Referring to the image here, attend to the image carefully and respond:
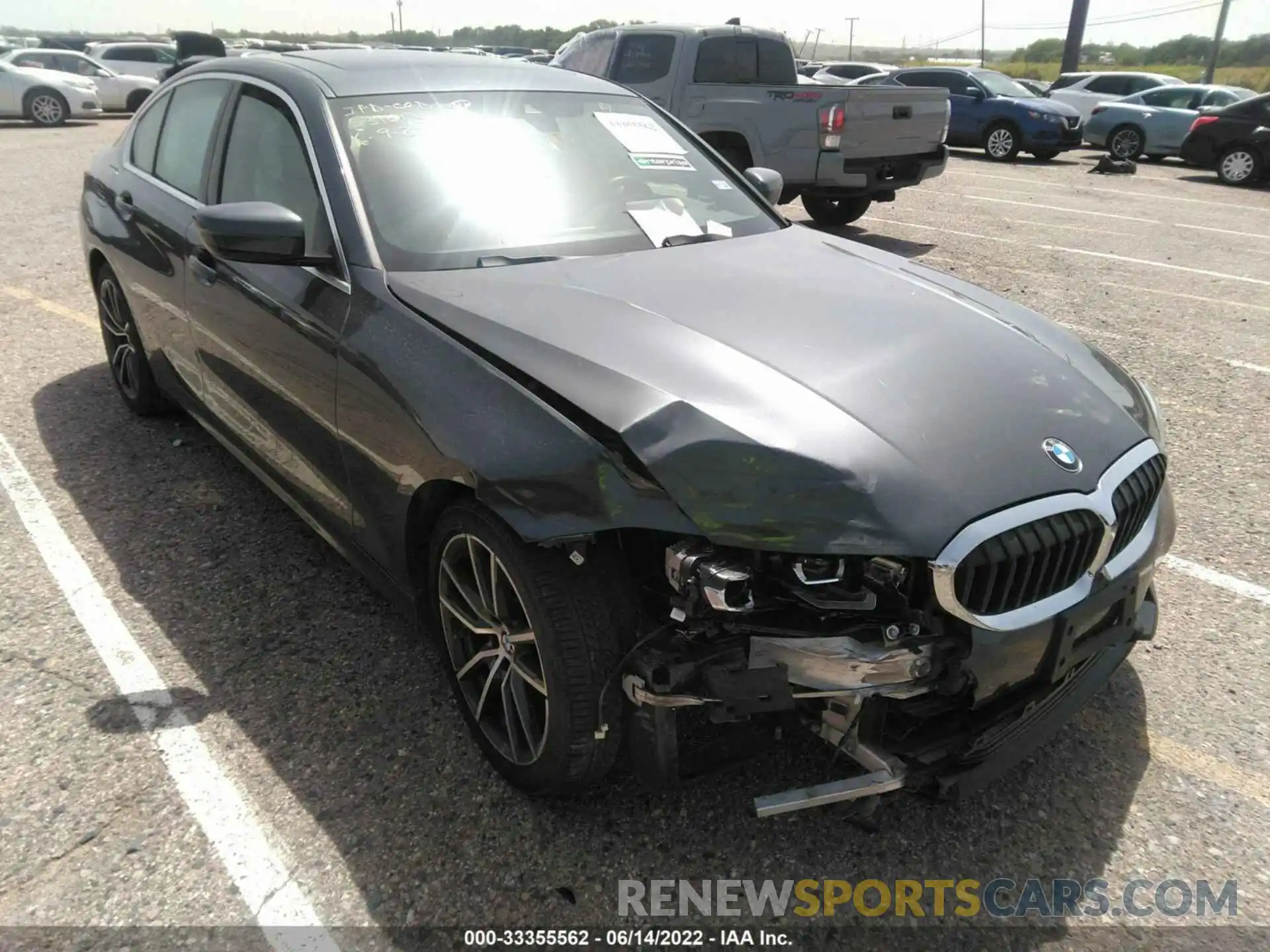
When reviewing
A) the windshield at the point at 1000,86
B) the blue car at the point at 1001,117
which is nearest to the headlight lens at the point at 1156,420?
the blue car at the point at 1001,117

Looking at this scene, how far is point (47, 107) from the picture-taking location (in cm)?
1969

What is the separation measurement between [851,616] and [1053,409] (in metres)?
0.82

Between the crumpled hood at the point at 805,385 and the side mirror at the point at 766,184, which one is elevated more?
the side mirror at the point at 766,184

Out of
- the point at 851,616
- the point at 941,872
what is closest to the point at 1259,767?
the point at 941,872

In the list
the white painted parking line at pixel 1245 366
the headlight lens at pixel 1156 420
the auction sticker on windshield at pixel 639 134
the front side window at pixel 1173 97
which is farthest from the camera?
the front side window at pixel 1173 97

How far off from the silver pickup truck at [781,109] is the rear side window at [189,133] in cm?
484

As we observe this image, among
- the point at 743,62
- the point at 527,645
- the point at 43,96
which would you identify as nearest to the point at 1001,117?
the point at 743,62

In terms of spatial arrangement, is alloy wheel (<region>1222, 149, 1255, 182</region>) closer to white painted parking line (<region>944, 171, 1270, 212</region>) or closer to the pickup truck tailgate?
white painted parking line (<region>944, 171, 1270, 212</region>)

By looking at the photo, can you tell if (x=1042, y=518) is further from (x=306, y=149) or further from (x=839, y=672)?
(x=306, y=149)

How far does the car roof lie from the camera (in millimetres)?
3244

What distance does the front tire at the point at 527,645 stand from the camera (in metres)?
2.16

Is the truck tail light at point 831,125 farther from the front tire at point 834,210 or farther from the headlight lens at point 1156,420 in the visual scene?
the headlight lens at point 1156,420

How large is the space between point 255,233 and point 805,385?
1.63 metres

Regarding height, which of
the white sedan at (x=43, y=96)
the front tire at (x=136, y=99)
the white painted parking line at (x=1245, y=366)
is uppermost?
the front tire at (x=136, y=99)
